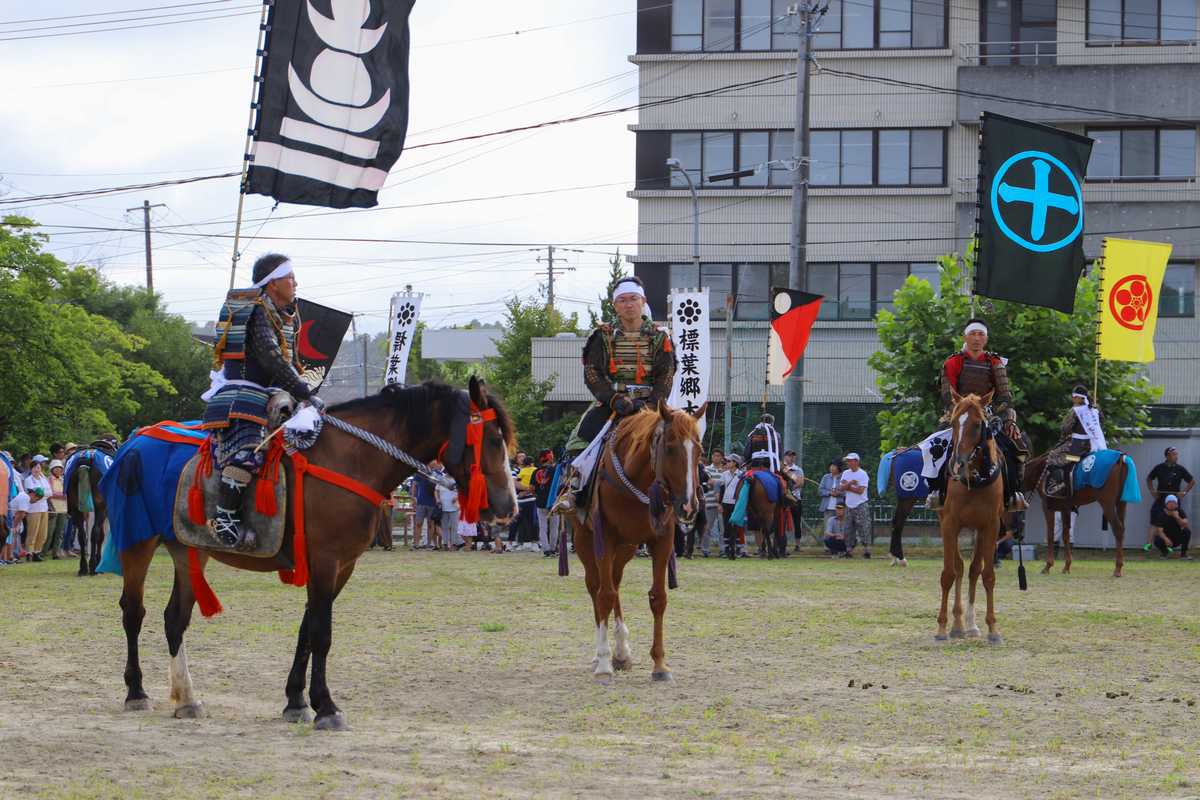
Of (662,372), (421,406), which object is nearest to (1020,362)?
(662,372)

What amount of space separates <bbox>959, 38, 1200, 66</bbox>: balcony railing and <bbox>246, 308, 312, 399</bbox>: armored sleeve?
124ft

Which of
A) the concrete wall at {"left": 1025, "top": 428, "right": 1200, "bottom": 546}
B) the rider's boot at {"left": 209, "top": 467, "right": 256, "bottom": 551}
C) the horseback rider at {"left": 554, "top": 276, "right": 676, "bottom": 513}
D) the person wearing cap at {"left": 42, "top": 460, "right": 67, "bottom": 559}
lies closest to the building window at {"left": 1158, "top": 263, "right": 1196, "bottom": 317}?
the concrete wall at {"left": 1025, "top": 428, "right": 1200, "bottom": 546}

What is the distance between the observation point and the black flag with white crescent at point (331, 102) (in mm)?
16562

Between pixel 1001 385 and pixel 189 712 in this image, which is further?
pixel 1001 385

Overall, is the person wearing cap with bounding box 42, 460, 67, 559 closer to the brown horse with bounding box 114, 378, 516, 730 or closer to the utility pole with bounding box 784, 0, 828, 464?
the utility pole with bounding box 784, 0, 828, 464

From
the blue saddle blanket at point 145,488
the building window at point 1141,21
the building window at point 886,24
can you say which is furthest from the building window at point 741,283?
the blue saddle blanket at point 145,488

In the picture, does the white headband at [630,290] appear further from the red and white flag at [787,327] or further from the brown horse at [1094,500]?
the red and white flag at [787,327]

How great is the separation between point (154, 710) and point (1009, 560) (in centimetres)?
2129

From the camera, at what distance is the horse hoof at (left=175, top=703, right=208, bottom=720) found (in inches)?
360

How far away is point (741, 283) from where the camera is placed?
44625mm

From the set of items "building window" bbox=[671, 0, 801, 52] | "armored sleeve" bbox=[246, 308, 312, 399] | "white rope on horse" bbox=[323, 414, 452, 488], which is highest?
"building window" bbox=[671, 0, 801, 52]

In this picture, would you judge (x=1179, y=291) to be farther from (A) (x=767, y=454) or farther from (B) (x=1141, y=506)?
(A) (x=767, y=454)

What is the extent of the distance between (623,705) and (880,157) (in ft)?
119

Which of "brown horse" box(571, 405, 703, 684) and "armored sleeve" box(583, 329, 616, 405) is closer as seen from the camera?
"brown horse" box(571, 405, 703, 684)
